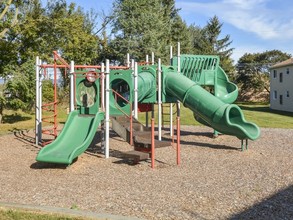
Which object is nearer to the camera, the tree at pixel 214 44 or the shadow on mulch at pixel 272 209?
the shadow on mulch at pixel 272 209

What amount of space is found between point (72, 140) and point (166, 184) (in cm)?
315

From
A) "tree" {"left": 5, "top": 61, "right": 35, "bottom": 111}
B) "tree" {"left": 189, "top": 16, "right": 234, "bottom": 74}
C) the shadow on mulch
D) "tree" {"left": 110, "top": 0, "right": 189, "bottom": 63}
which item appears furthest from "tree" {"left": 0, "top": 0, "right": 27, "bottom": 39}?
"tree" {"left": 189, "top": 16, "right": 234, "bottom": 74}

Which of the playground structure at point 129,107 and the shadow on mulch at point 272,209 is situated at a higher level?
the playground structure at point 129,107

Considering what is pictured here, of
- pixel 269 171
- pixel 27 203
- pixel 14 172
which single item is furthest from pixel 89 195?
pixel 269 171

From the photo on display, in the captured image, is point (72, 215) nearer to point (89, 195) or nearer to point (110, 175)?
point (89, 195)

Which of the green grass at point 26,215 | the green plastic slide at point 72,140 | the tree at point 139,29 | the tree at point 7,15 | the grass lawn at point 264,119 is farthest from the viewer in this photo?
the tree at point 139,29

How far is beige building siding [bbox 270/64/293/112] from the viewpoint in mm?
36344

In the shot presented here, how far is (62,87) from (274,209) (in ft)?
112

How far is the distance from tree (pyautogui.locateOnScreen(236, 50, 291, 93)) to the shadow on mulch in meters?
51.5

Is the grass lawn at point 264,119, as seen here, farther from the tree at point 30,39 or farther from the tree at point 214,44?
the tree at point 214,44

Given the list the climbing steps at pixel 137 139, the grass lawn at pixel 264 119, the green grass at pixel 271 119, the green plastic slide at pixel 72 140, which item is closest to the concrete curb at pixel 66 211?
the green plastic slide at pixel 72 140

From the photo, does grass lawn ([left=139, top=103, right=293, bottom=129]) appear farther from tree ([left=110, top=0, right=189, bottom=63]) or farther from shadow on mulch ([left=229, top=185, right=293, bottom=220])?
shadow on mulch ([left=229, top=185, right=293, bottom=220])

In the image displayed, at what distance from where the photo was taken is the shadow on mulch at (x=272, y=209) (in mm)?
5258

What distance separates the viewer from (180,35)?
52.2m
